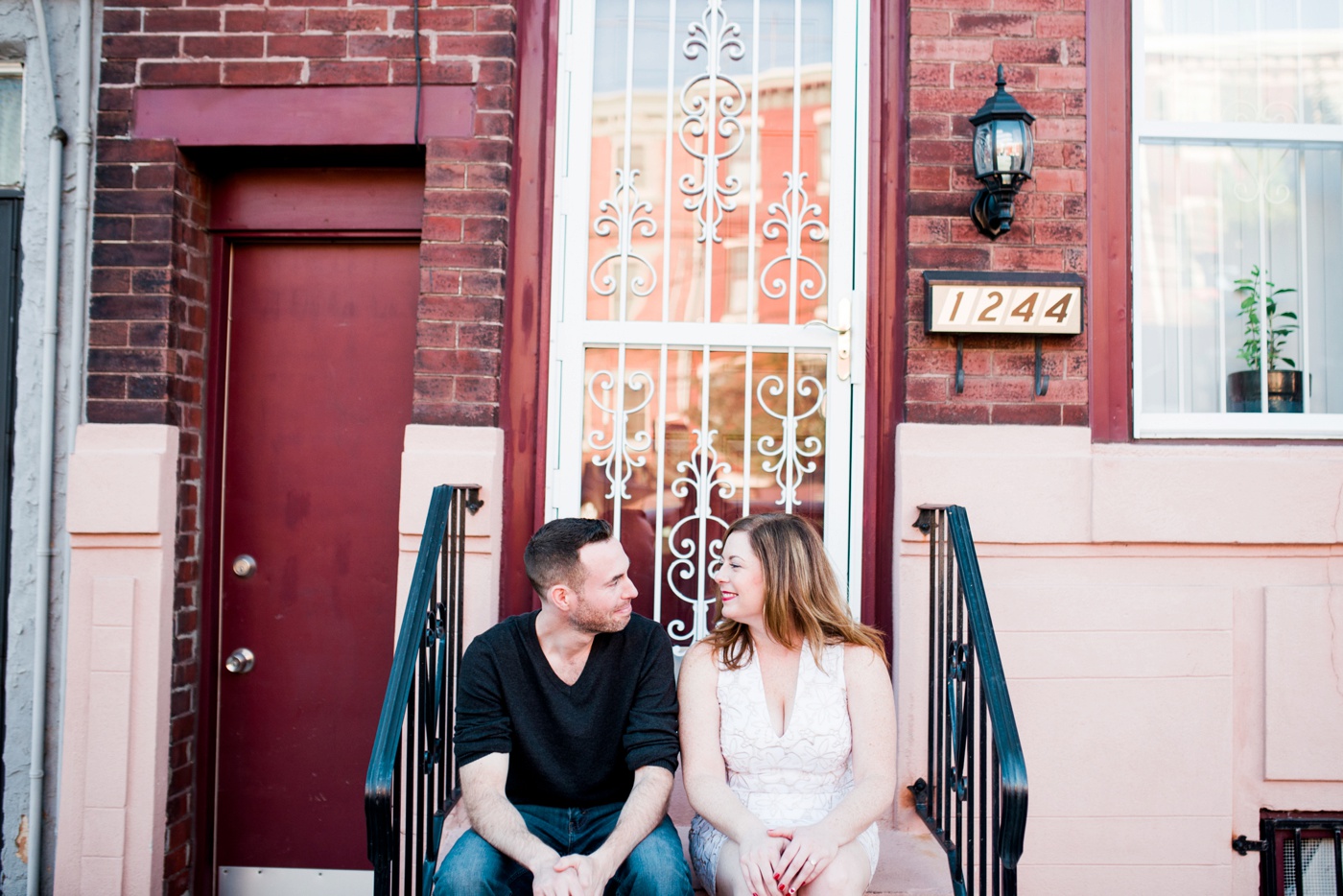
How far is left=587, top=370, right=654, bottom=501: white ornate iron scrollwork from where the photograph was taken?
341cm

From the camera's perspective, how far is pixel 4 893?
3385mm

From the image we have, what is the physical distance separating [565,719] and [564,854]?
1.13 feet

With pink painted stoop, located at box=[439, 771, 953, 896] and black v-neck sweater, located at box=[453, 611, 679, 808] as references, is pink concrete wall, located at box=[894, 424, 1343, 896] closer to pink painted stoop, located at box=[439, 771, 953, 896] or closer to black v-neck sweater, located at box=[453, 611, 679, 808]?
pink painted stoop, located at box=[439, 771, 953, 896]

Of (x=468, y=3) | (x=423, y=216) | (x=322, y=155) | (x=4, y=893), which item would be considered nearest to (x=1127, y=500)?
(x=423, y=216)

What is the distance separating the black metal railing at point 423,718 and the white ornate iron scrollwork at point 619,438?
0.47m

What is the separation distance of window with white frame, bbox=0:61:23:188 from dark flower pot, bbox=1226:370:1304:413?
441 cm

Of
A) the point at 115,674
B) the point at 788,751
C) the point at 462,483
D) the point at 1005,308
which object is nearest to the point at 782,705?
the point at 788,751

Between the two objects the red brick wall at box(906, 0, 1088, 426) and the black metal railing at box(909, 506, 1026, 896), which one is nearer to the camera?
the black metal railing at box(909, 506, 1026, 896)

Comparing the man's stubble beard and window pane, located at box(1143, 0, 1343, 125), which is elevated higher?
window pane, located at box(1143, 0, 1343, 125)

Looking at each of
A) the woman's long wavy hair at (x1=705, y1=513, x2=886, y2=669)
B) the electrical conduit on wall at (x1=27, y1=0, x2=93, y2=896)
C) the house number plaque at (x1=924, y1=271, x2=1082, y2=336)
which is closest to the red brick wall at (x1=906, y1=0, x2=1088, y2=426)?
the house number plaque at (x1=924, y1=271, x2=1082, y2=336)

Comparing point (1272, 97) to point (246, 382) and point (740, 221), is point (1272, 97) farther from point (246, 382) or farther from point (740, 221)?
point (246, 382)

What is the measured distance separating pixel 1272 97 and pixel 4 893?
5292mm

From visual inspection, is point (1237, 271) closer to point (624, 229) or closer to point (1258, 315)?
point (1258, 315)

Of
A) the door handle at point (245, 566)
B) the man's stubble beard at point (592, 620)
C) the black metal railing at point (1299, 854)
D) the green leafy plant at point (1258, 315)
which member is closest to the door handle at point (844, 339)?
the man's stubble beard at point (592, 620)
